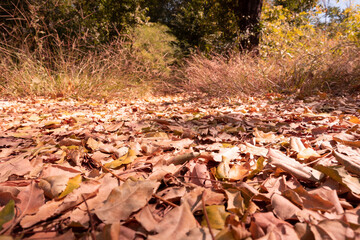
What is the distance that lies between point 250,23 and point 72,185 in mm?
6124

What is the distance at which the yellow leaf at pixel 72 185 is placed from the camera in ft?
2.39

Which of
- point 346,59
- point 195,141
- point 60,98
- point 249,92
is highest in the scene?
point 346,59

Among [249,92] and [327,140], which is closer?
[327,140]

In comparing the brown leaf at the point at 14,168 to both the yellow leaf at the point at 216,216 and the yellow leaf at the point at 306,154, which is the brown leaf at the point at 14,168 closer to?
the yellow leaf at the point at 216,216

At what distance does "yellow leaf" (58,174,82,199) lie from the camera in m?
0.73

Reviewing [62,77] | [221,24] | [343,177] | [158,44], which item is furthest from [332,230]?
[158,44]

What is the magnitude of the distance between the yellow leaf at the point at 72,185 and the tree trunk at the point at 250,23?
567 centimetres

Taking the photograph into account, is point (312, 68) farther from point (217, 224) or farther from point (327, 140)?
point (217, 224)

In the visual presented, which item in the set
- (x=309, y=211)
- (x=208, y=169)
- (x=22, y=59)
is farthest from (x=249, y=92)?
(x=22, y=59)

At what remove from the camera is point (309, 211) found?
62 cm

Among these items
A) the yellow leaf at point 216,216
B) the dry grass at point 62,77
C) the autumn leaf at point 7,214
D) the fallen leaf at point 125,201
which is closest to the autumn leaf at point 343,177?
the yellow leaf at point 216,216

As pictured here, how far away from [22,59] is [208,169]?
4505 millimetres

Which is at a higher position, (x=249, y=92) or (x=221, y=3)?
(x=221, y=3)

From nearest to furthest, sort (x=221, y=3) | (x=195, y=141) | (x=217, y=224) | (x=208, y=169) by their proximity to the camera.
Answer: (x=217, y=224), (x=208, y=169), (x=195, y=141), (x=221, y=3)
